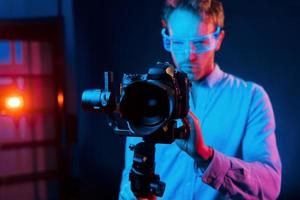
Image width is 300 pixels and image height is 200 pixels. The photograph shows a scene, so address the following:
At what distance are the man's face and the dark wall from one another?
2.8 inches

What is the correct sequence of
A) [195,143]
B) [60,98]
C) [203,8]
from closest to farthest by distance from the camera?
[195,143] < [203,8] < [60,98]

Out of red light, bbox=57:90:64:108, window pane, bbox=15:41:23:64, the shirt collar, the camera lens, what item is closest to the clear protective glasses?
the shirt collar

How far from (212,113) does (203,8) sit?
0.46 meters

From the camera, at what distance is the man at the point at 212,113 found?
1.56 metres

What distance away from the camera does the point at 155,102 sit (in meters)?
1.10

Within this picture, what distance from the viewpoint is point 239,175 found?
54.9 inches

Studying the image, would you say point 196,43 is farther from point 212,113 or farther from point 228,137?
point 228,137

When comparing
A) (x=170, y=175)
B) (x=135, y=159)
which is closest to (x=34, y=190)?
(x=170, y=175)

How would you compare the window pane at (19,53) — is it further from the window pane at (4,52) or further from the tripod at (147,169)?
the tripod at (147,169)

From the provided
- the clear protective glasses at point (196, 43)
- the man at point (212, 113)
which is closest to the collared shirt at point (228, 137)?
the man at point (212, 113)

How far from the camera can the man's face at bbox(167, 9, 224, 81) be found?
1607 mm

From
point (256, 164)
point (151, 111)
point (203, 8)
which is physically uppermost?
point (203, 8)

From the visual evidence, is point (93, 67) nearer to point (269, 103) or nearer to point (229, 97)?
point (229, 97)

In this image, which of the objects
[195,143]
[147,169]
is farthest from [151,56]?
[147,169]
